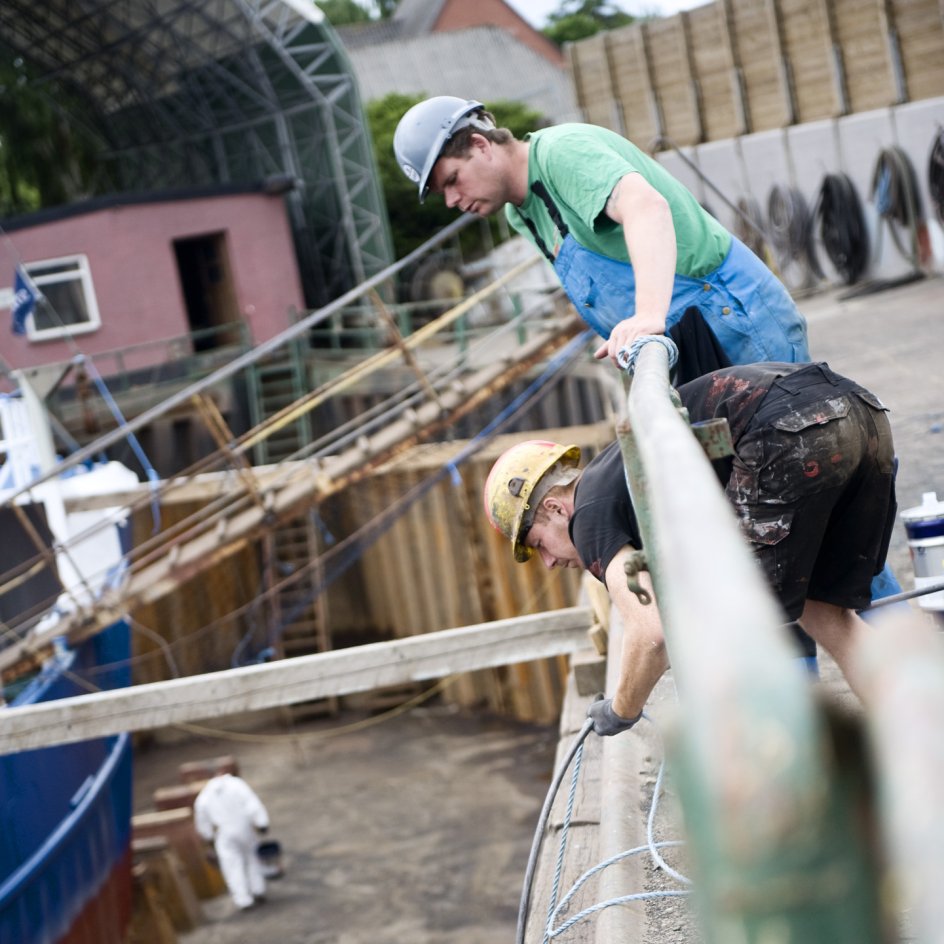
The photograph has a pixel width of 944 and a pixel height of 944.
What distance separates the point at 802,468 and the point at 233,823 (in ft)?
31.9

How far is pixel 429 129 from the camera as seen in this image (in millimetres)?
3334

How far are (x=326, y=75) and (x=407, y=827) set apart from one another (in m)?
20.9

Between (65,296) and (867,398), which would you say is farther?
(65,296)

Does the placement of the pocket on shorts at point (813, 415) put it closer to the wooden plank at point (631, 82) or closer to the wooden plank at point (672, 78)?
the wooden plank at point (672, 78)

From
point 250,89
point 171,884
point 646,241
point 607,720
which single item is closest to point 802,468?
point 646,241

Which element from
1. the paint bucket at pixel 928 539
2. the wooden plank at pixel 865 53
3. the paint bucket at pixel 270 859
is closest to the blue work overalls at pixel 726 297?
the paint bucket at pixel 928 539

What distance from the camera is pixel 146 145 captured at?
34531 mm

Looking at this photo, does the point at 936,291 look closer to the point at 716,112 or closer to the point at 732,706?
the point at 716,112

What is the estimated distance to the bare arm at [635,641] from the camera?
108 inches

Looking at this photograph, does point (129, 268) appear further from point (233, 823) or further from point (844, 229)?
point (233, 823)

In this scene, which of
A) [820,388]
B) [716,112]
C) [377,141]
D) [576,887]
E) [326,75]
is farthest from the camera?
[377,141]

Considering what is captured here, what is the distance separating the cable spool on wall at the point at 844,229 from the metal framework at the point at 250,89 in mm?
14426

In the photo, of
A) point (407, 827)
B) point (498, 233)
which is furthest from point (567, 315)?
point (498, 233)

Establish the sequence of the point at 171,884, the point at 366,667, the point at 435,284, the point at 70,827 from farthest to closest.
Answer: the point at 435,284
the point at 171,884
the point at 70,827
the point at 366,667
